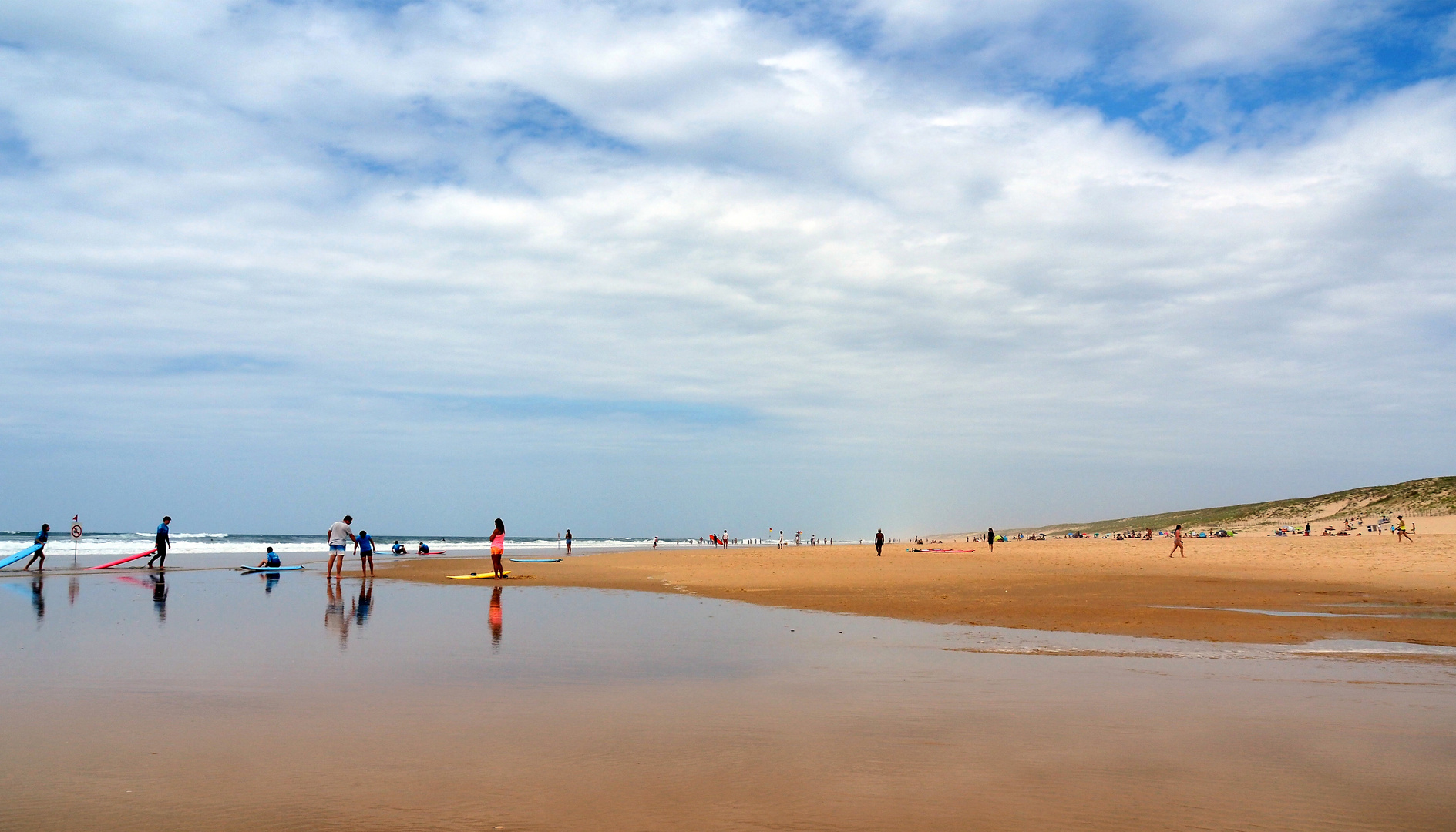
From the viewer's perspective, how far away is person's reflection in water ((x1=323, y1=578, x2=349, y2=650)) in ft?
47.9

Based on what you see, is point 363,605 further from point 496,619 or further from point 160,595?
point 160,595

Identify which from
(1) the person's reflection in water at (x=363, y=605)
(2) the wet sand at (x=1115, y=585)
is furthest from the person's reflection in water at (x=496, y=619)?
(2) the wet sand at (x=1115, y=585)

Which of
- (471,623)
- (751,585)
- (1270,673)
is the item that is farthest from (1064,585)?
(471,623)

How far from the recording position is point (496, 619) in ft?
57.2

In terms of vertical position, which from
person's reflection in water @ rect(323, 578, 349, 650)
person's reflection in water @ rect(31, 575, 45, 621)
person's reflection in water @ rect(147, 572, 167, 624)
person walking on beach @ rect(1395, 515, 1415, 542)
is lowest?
person walking on beach @ rect(1395, 515, 1415, 542)

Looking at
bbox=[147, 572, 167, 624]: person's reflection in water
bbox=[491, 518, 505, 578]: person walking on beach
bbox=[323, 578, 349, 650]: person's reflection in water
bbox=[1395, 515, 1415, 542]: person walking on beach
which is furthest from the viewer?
bbox=[1395, 515, 1415, 542]: person walking on beach

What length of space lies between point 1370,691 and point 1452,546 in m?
40.4

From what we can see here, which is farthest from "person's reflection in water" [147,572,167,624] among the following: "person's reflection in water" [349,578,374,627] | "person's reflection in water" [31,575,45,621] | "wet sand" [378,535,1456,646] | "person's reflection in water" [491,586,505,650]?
"wet sand" [378,535,1456,646]

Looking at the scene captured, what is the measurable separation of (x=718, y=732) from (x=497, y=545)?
22524 millimetres

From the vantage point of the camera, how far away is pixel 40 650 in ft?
40.8

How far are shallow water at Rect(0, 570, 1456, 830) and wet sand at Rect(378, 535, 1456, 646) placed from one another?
239cm

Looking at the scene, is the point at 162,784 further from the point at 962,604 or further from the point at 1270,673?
the point at 962,604

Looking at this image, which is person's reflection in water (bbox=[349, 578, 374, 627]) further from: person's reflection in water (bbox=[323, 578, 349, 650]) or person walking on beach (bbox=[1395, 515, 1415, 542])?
person walking on beach (bbox=[1395, 515, 1415, 542])

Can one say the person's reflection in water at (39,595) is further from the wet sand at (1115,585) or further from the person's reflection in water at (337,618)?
the wet sand at (1115,585)
